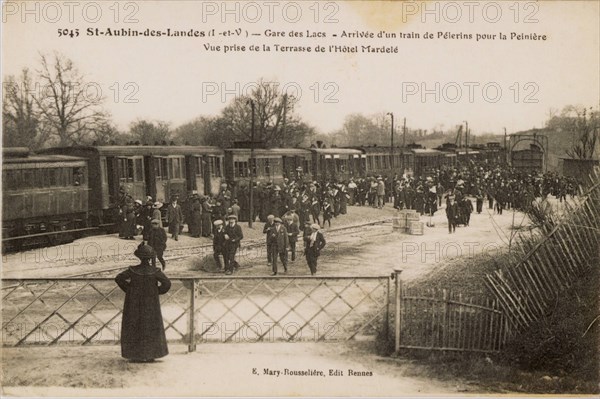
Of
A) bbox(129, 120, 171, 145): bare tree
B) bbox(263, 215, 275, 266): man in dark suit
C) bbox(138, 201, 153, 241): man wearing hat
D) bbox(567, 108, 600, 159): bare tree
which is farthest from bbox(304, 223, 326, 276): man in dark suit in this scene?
bbox(567, 108, 600, 159): bare tree

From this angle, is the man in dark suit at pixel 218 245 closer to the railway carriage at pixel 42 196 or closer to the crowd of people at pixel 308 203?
the crowd of people at pixel 308 203

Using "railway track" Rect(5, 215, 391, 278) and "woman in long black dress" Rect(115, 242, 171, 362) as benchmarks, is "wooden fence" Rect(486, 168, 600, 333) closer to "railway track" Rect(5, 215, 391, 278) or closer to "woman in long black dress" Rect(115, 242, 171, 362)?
"railway track" Rect(5, 215, 391, 278)

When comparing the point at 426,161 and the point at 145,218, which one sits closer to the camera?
the point at 145,218

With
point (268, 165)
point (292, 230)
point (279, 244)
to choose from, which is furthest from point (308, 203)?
point (268, 165)

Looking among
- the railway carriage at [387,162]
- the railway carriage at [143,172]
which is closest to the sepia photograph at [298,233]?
the railway carriage at [143,172]

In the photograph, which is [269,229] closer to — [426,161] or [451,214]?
[451,214]

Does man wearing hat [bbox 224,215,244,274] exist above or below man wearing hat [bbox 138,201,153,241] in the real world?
below

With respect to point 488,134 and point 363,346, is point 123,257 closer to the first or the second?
point 363,346
